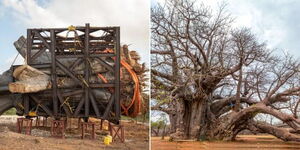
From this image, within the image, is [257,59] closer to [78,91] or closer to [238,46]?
[238,46]

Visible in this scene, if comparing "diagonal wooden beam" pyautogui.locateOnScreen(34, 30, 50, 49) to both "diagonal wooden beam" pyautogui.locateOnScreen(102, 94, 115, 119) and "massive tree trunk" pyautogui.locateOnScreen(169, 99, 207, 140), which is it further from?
"massive tree trunk" pyautogui.locateOnScreen(169, 99, 207, 140)

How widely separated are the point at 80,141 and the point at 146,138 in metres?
0.79

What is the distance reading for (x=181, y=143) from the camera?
130 inches

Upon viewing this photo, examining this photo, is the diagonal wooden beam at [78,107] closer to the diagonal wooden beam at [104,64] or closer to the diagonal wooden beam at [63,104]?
the diagonal wooden beam at [63,104]

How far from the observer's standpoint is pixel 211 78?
3.74 metres

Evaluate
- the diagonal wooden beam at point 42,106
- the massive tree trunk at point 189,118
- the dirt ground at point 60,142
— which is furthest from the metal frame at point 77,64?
the massive tree trunk at point 189,118

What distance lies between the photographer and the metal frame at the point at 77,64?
3.70 metres

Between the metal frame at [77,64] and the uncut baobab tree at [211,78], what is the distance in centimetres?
58

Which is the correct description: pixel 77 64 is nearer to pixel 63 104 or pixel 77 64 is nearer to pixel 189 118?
pixel 63 104

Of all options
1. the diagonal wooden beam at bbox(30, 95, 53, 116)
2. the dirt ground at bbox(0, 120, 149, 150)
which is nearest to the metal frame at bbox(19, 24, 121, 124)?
the diagonal wooden beam at bbox(30, 95, 53, 116)

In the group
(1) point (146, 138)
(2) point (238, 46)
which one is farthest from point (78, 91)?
(2) point (238, 46)

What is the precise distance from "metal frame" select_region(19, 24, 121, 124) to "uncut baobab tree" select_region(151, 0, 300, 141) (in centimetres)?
58

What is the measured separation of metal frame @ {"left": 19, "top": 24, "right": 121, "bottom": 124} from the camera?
3697mm

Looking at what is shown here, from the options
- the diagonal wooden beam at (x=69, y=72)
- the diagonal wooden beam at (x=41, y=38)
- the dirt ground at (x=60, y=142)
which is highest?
the diagonal wooden beam at (x=41, y=38)
